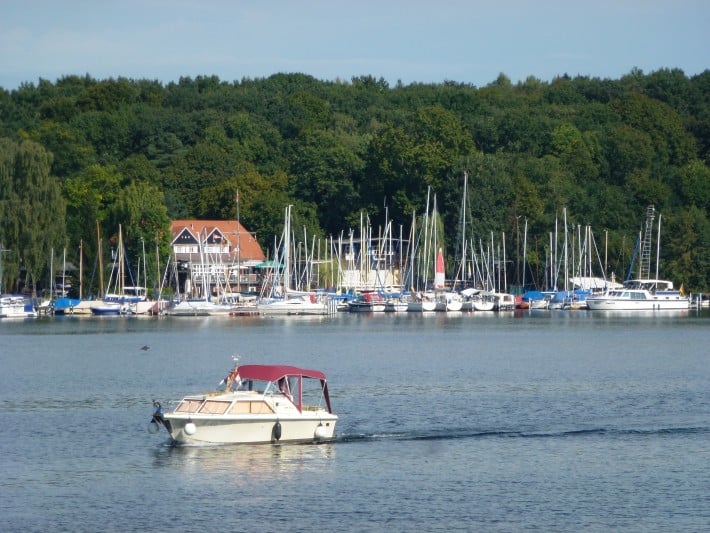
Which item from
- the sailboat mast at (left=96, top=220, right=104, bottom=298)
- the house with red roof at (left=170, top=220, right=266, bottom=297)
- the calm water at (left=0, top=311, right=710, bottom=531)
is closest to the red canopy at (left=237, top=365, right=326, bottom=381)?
the calm water at (left=0, top=311, right=710, bottom=531)

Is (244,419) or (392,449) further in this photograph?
(392,449)

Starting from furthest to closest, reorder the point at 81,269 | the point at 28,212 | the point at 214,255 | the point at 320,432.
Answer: the point at 214,255 < the point at 81,269 < the point at 28,212 < the point at 320,432

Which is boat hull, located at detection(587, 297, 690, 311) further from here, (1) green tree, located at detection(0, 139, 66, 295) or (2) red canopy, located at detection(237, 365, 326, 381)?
(2) red canopy, located at detection(237, 365, 326, 381)

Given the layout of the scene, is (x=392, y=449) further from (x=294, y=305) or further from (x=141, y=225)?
(x=141, y=225)

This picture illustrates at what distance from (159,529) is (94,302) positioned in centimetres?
10338

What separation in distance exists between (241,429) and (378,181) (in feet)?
437

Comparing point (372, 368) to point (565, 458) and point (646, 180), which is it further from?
point (646, 180)

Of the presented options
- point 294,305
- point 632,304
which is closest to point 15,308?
point 294,305

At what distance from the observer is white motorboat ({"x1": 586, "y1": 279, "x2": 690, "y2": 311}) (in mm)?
140000

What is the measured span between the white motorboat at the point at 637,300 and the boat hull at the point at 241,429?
327 feet

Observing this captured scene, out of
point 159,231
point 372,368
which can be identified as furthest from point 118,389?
point 159,231

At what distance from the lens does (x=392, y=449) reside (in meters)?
45.3

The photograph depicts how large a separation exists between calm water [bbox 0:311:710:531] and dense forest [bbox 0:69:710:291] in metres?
57.3

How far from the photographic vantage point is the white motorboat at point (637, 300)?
14000cm
